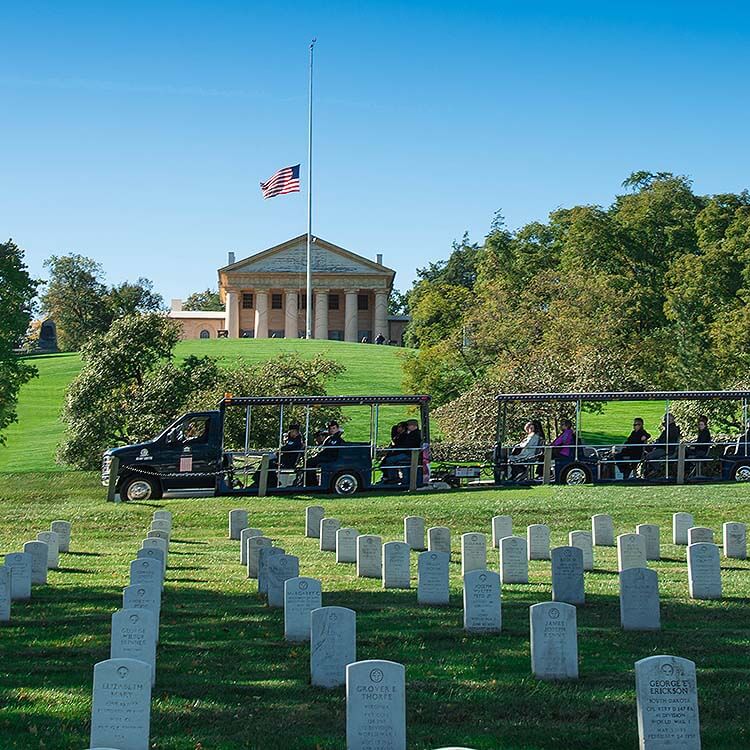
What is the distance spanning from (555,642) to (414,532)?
9105mm

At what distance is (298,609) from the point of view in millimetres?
11594

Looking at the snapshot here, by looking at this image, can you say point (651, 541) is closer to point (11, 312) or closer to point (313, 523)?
point (313, 523)

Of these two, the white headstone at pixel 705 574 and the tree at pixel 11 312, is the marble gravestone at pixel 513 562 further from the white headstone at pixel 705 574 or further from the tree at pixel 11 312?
the tree at pixel 11 312

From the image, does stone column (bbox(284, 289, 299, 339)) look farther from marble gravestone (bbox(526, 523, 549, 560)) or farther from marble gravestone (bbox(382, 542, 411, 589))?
marble gravestone (bbox(382, 542, 411, 589))

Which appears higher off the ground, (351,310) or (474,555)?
(351,310)

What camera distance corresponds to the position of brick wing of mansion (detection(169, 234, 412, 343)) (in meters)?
114

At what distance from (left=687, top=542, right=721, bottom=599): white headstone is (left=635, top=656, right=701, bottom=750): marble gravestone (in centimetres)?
629

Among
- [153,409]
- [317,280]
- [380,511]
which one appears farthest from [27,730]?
[317,280]

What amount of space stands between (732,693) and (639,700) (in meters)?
2.04

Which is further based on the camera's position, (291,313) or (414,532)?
(291,313)

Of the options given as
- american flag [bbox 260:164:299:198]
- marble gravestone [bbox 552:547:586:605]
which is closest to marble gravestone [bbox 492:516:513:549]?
marble gravestone [bbox 552:547:586:605]

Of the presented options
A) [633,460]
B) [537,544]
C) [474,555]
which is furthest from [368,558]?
[633,460]

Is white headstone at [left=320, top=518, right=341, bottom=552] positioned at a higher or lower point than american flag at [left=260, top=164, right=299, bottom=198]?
lower

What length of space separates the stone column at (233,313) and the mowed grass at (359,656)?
95.9 m
